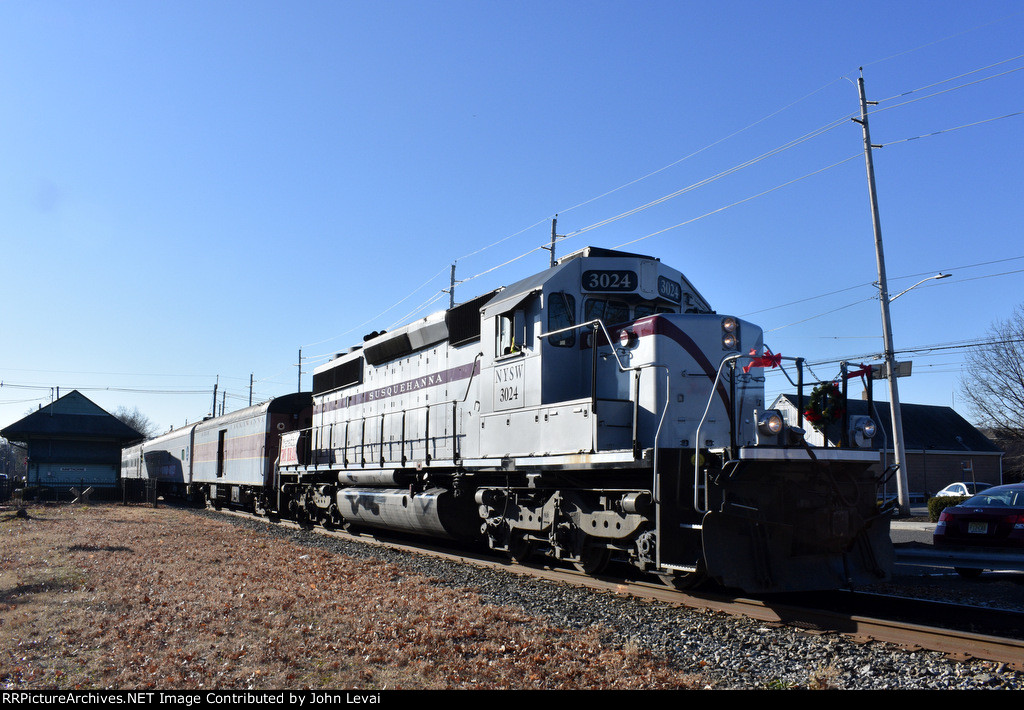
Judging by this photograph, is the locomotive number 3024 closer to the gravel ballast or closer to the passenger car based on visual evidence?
the gravel ballast

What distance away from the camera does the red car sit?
33.6ft

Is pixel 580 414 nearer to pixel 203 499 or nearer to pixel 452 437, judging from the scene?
pixel 452 437

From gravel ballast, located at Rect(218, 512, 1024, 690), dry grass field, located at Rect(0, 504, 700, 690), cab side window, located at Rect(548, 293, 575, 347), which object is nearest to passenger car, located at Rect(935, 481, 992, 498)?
gravel ballast, located at Rect(218, 512, 1024, 690)

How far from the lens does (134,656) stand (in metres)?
5.47

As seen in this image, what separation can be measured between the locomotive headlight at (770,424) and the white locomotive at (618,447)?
0.05 ft

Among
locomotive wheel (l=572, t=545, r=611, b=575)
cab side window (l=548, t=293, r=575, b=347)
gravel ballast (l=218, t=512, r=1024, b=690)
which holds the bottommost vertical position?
gravel ballast (l=218, t=512, r=1024, b=690)

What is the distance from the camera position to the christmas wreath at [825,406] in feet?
25.7

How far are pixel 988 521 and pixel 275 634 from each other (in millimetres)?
9722

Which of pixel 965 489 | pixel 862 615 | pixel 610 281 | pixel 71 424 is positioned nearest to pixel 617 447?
pixel 610 281

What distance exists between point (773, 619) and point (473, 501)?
5.75 m

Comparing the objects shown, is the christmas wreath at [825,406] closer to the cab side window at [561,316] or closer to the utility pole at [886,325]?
the cab side window at [561,316]

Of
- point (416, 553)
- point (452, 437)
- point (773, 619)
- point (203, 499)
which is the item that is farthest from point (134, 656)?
point (203, 499)

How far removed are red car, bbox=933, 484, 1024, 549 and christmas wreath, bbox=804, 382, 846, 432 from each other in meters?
4.45

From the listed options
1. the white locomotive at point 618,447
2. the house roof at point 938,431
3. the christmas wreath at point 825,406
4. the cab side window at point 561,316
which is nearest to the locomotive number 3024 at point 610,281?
the white locomotive at point 618,447
